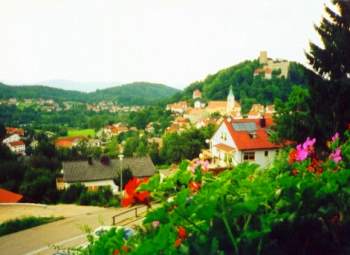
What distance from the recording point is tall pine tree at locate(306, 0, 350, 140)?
541 inches

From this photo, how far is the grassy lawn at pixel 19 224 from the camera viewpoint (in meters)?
14.3

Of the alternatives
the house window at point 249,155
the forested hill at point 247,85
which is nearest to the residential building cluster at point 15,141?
the forested hill at point 247,85

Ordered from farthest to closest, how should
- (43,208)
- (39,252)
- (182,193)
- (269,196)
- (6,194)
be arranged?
(6,194) → (43,208) → (39,252) → (269,196) → (182,193)

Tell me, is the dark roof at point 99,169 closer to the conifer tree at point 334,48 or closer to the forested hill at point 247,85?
the conifer tree at point 334,48

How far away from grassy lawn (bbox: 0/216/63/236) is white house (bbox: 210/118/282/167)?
14.8 m

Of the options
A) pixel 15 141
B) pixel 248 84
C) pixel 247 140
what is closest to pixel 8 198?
pixel 247 140

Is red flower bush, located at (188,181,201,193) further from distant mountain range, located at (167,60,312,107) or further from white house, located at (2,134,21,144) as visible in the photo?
white house, located at (2,134,21,144)

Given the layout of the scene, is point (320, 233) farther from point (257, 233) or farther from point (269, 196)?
point (257, 233)

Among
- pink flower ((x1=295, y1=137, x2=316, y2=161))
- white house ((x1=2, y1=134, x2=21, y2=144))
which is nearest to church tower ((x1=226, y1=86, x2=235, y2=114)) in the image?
white house ((x1=2, y1=134, x2=21, y2=144))

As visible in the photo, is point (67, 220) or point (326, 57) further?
point (67, 220)

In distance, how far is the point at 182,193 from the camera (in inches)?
77.5

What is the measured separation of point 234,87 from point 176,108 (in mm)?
27080

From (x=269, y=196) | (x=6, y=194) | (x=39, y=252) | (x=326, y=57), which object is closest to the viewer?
(x=269, y=196)

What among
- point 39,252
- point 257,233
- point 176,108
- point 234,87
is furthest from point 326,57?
point 176,108
